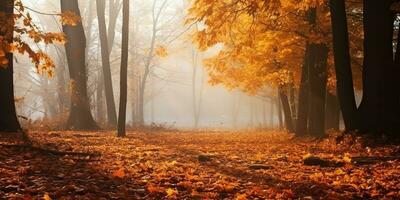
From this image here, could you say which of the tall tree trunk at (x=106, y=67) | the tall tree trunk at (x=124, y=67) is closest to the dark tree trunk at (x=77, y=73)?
the tall tree trunk at (x=124, y=67)

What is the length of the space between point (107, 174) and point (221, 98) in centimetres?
9160

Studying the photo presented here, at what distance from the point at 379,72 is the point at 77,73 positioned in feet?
45.1

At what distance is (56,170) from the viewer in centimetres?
694

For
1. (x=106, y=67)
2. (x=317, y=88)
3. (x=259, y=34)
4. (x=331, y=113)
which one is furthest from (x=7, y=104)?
(x=331, y=113)

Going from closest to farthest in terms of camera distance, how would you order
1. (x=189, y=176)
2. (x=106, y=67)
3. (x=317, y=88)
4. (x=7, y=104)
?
(x=189, y=176) → (x=7, y=104) → (x=317, y=88) → (x=106, y=67)

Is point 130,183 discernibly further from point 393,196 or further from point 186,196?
point 393,196

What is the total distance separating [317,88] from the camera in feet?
52.9

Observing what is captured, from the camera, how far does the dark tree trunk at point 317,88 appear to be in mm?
16062

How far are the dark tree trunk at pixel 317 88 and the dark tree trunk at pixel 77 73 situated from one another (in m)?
9.61

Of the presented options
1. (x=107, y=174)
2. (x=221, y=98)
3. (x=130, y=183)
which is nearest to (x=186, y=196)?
(x=130, y=183)

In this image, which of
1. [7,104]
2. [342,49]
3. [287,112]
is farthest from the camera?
[287,112]

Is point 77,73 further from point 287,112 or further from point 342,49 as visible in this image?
point 342,49

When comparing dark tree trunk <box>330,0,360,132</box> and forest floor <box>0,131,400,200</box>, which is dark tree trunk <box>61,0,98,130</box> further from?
dark tree trunk <box>330,0,360,132</box>

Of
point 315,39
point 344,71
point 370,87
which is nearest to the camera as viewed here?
point 370,87
